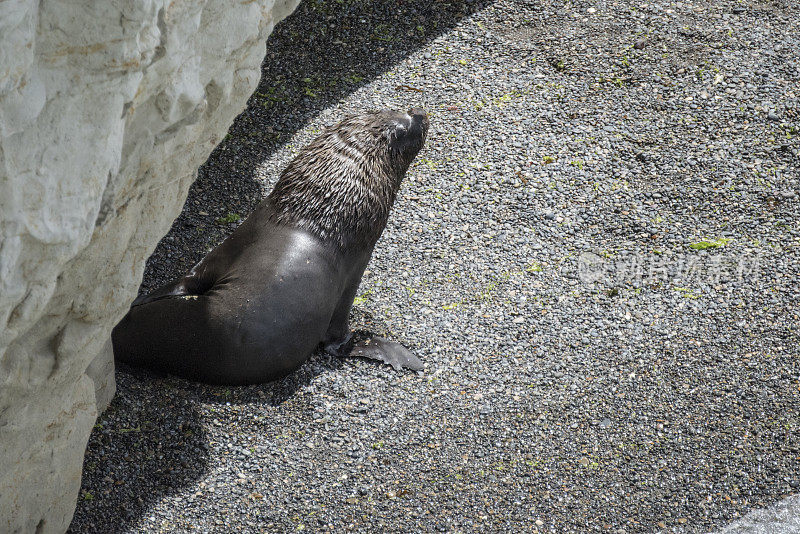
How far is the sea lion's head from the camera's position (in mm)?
3842

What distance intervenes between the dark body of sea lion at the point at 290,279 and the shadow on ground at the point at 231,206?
0.15 metres

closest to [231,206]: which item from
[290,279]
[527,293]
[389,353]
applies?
[290,279]

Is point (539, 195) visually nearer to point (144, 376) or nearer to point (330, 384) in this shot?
point (330, 384)

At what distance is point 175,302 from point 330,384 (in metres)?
0.81

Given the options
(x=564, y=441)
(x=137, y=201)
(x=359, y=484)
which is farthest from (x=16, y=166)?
(x=564, y=441)

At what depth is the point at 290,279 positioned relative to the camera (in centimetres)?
361

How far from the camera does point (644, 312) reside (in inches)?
166

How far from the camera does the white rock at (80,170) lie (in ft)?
5.78

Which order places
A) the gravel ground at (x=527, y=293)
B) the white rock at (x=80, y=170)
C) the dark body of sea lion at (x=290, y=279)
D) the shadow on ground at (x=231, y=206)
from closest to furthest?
the white rock at (x=80, y=170) < the shadow on ground at (x=231, y=206) < the gravel ground at (x=527, y=293) < the dark body of sea lion at (x=290, y=279)

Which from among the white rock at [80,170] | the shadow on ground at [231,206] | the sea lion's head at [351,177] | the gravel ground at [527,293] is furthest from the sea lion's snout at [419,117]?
the white rock at [80,170]

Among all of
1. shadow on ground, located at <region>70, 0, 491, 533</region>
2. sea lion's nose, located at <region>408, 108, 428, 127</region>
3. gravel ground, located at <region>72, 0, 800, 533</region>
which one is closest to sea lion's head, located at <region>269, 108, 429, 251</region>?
sea lion's nose, located at <region>408, 108, 428, 127</region>

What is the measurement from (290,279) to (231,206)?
1.14 m

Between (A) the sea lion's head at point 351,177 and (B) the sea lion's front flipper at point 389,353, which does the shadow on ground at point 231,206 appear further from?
(A) the sea lion's head at point 351,177

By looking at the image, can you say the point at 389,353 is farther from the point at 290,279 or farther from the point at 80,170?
the point at 80,170
